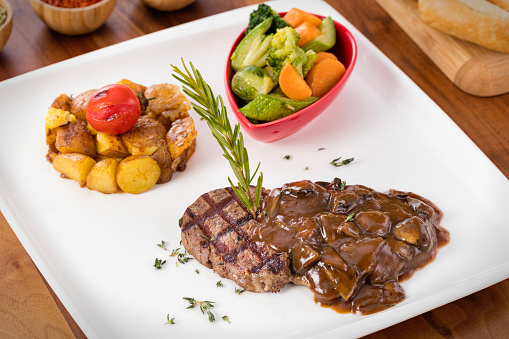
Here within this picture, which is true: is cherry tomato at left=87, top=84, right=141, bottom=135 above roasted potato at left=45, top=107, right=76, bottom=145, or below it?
above

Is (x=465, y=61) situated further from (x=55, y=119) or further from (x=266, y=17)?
(x=55, y=119)

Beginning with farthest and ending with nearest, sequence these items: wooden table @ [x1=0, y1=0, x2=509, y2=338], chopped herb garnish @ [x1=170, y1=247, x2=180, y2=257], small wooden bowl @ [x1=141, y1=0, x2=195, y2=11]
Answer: small wooden bowl @ [x1=141, y1=0, x2=195, y2=11], chopped herb garnish @ [x1=170, y1=247, x2=180, y2=257], wooden table @ [x1=0, y1=0, x2=509, y2=338]

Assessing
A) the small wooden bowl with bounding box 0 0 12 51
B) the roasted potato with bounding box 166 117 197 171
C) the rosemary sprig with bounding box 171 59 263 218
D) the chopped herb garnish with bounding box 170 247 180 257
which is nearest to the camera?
the rosemary sprig with bounding box 171 59 263 218

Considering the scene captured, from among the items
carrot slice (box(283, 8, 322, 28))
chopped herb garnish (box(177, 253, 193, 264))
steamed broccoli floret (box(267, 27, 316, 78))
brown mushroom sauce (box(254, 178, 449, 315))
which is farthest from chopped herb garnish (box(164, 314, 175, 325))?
carrot slice (box(283, 8, 322, 28))

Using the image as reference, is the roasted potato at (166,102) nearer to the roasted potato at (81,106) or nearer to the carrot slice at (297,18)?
the roasted potato at (81,106)

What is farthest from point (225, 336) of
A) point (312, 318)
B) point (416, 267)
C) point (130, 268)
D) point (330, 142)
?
point (330, 142)

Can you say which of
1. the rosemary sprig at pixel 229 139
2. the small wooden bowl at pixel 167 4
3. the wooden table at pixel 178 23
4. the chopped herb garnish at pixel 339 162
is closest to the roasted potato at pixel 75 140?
the wooden table at pixel 178 23

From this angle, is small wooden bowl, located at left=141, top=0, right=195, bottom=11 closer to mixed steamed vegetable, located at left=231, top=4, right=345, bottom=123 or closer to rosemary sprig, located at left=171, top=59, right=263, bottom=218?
mixed steamed vegetable, located at left=231, top=4, right=345, bottom=123

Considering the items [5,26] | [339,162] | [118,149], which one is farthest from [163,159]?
[5,26]
